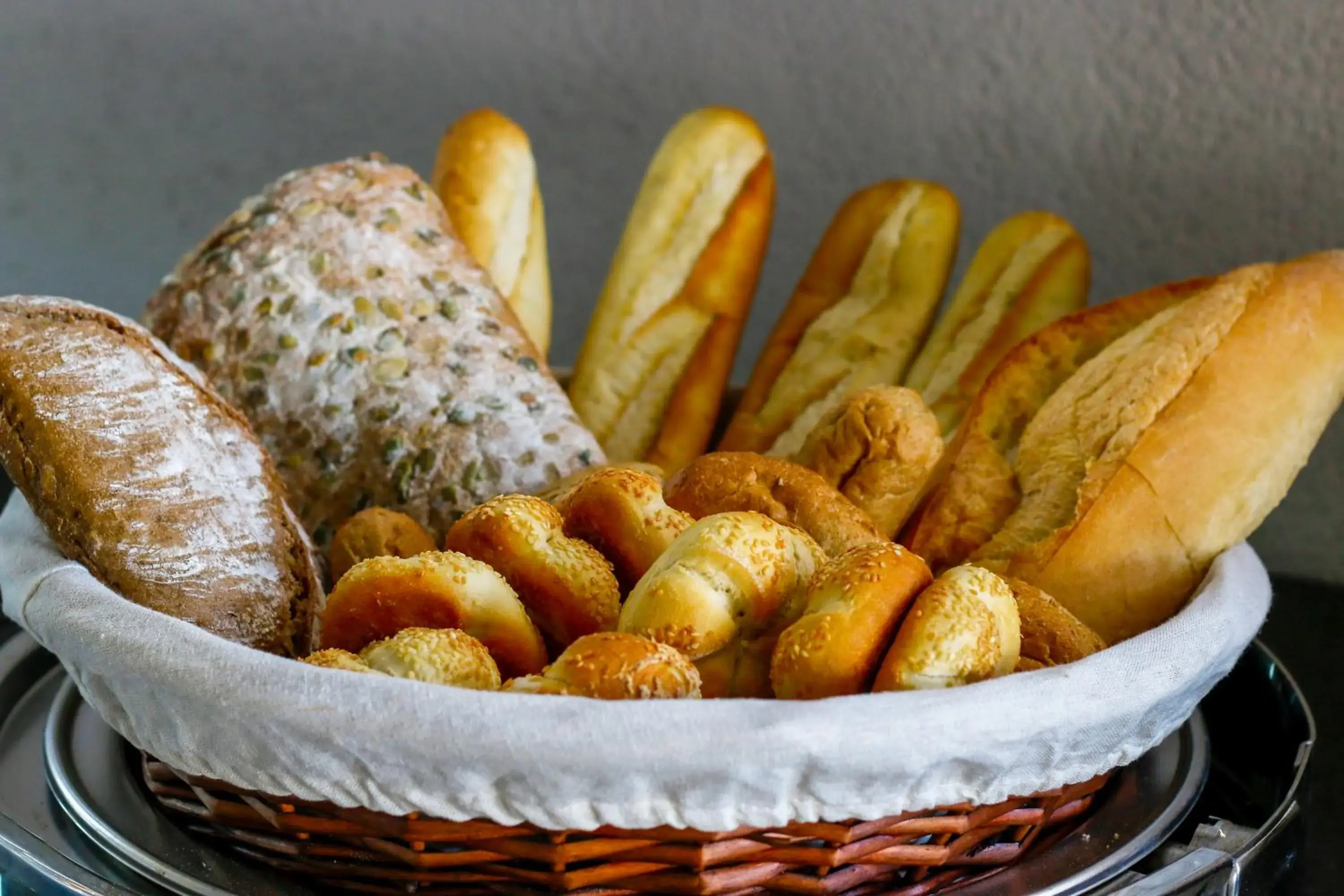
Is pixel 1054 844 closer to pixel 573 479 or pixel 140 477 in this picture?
pixel 573 479

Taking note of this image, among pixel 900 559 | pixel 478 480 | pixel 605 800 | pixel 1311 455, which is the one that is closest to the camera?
pixel 605 800

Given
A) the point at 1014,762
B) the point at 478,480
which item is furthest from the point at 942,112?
the point at 1014,762

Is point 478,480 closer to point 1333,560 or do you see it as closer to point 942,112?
point 942,112

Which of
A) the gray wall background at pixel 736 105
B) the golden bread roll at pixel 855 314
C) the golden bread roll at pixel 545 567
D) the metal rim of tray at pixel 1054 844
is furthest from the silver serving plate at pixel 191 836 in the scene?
the gray wall background at pixel 736 105

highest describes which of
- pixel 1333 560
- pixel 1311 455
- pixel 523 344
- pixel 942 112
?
pixel 942 112

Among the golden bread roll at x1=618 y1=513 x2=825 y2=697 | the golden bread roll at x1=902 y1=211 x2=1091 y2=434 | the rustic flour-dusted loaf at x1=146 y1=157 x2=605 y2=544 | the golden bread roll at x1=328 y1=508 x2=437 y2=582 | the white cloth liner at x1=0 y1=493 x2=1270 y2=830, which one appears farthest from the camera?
the golden bread roll at x1=902 y1=211 x2=1091 y2=434

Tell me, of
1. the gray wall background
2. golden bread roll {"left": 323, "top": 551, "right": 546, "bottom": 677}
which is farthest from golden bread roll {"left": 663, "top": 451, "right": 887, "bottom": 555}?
the gray wall background

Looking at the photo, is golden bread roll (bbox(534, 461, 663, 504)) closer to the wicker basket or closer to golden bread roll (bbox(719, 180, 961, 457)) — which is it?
golden bread roll (bbox(719, 180, 961, 457))
